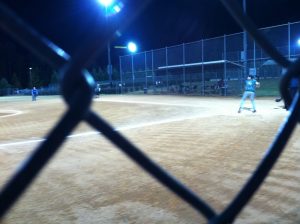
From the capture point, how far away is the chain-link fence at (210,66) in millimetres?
23569

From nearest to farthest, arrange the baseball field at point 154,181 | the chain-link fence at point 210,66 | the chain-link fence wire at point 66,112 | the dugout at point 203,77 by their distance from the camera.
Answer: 1. the chain-link fence wire at point 66,112
2. the baseball field at point 154,181
3. the chain-link fence at point 210,66
4. the dugout at point 203,77

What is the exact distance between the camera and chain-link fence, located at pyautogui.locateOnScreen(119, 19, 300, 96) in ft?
77.3

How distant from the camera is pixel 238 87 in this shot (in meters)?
25.7

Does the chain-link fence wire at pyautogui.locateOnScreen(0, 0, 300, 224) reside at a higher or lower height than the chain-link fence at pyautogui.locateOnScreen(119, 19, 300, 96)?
lower

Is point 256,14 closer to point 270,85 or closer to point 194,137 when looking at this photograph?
point 270,85

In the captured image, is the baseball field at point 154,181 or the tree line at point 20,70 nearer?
the baseball field at point 154,181

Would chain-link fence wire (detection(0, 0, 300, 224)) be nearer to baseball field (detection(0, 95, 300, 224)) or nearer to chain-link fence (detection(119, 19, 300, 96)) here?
baseball field (detection(0, 95, 300, 224))

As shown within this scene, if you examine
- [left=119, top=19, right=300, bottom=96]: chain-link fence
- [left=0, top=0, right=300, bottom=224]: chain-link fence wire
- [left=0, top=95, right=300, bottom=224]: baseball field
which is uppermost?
[left=119, top=19, right=300, bottom=96]: chain-link fence

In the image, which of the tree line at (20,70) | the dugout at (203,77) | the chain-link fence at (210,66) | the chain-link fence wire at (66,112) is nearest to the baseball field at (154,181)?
the chain-link fence wire at (66,112)

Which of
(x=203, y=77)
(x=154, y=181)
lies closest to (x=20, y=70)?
(x=203, y=77)

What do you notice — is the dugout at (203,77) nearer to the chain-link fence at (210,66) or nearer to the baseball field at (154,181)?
the chain-link fence at (210,66)

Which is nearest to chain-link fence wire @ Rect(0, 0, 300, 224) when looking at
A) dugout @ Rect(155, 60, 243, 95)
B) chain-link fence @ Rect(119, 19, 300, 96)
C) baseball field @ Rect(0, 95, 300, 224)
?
baseball field @ Rect(0, 95, 300, 224)

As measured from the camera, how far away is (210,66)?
95.1ft

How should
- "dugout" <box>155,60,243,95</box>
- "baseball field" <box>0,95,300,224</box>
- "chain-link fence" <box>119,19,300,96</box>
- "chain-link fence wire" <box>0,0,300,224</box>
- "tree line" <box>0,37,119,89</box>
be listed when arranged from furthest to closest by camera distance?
"tree line" <box>0,37,119,89</box>, "dugout" <box>155,60,243,95</box>, "chain-link fence" <box>119,19,300,96</box>, "baseball field" <box>0,95,300,224</box>, "chain-link fence wire" <box>0,0,300,224</box>
